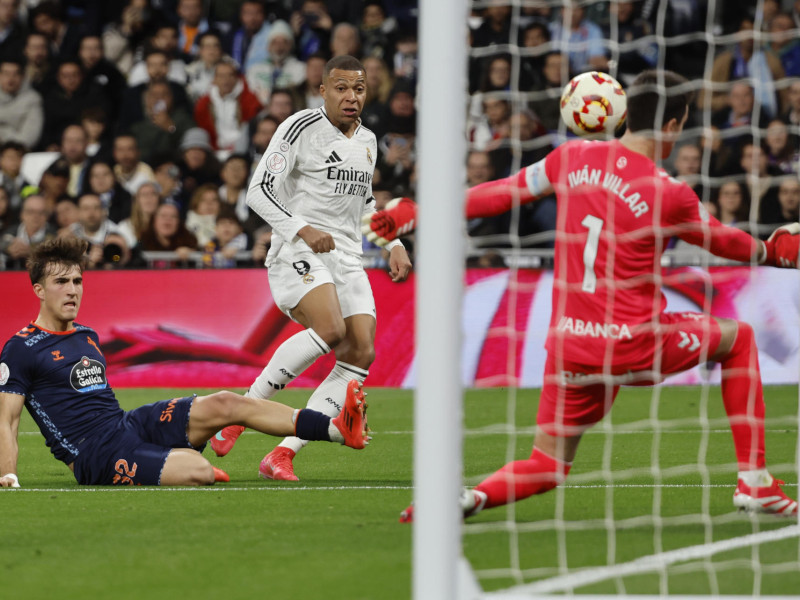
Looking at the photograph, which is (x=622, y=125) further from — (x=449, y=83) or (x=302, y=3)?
(x=302, y=3)

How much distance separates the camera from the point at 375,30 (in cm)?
1357

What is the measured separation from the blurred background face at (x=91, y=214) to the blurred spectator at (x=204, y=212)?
0.84 m

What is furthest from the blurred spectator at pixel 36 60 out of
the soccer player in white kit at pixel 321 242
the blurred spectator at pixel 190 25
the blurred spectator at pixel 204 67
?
the soccer player in white kit at pixel 321 242

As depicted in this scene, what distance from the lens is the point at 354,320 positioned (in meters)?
6.63

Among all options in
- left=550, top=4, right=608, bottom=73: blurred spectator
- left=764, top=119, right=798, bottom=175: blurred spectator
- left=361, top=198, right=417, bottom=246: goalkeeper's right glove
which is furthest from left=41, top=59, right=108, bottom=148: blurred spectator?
left=361, top=198, right=417, bottom=246: goalkeeper's right glove

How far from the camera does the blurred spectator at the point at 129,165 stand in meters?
12.4

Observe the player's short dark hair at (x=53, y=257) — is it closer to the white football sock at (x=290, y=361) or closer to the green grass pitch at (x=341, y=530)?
the green grass pitch at (x=341, y=530)

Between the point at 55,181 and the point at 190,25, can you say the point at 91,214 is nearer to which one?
the point at 55,181

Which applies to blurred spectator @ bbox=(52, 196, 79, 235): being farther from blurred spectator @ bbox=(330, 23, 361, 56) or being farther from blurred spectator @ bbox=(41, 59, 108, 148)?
blurred spectator @ bbox=(330, 23, 361, 56)

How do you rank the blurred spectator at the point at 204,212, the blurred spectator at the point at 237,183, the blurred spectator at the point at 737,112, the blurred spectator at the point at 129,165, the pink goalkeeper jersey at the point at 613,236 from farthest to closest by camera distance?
the blurred spectator at the point at 129,165 → the blurred spectator at the point at 237,183 → the blurred spectator at the point at 204,212 → the blurred spectator at the point at 737,112 → the pink goalkeeper jersey at the point at 613,236

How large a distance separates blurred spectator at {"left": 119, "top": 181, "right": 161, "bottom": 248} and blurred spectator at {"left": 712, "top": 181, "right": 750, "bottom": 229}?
5222 millimetres

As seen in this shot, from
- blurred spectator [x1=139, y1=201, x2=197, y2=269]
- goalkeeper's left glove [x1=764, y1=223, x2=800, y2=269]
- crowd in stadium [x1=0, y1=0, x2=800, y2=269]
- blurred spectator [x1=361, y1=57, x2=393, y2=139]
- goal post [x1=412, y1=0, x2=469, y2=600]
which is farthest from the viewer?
blurred spectator [x1=361, y1=57, x2=393, y2=139]

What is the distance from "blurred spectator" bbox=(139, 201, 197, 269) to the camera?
11.7m

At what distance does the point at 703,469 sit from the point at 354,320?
1.96m
